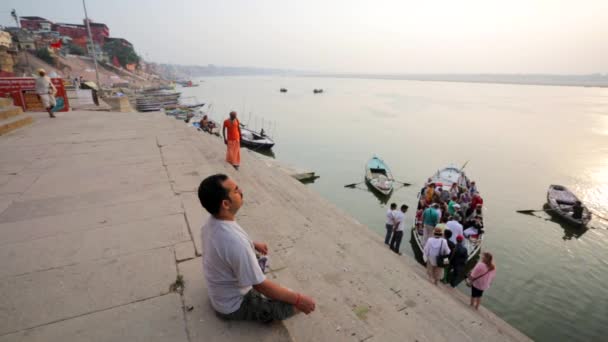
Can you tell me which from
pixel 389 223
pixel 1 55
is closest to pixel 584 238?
pixel 389 223

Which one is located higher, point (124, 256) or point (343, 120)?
point (124, 256)

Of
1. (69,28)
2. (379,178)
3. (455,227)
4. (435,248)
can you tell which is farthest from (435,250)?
(69,28)

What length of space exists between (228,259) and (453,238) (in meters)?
8.23

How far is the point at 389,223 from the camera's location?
9.32 meters

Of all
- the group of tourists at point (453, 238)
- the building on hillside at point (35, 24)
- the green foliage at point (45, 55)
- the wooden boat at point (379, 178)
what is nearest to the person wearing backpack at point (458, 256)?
the group of tourists at point (453, 238)

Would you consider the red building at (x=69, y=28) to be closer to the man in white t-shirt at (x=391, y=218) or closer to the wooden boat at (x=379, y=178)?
the wooden boat at (x=379, y=178)

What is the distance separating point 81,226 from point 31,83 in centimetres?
1371

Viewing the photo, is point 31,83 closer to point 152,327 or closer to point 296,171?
point 296,171

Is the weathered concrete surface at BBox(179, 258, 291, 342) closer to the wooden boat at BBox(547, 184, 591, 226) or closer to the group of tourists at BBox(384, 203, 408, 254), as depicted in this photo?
the group of tourists at BBox(384, 203, 408, 254)

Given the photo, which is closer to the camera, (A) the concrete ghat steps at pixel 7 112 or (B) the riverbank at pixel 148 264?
(B) the riverbank at pixel 148 264

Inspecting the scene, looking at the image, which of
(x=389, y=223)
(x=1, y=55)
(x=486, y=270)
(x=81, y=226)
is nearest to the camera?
(x=81, y=226)

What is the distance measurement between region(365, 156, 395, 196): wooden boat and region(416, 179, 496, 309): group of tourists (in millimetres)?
4967

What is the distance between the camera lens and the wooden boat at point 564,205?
45.1 feet

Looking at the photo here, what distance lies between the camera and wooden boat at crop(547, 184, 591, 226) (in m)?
13.7
